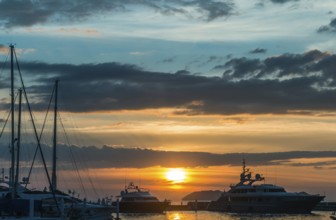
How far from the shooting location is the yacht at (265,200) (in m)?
160

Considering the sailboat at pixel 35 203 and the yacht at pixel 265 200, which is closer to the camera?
the sailboat at pixel 35 203

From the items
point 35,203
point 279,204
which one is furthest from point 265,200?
point 35,203

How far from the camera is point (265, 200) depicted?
16212 cm

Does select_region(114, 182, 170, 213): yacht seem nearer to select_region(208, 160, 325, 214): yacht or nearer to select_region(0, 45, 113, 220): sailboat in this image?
select_region(208, 160, 325, 214): yacht

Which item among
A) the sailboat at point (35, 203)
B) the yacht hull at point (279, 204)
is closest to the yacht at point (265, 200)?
the yacht hull at point (279, 204)

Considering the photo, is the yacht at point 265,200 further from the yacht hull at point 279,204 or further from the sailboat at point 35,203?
the sailboat at point 35,203

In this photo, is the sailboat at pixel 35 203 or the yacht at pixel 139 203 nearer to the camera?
the sailboat at pixel 35 203

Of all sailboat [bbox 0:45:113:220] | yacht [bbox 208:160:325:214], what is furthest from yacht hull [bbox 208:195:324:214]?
sailboat [bbox 0:45:113:220]

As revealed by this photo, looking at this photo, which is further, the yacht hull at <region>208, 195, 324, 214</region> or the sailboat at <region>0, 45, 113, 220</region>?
the yacht hull at <region>208, 195, 324, 214</region>

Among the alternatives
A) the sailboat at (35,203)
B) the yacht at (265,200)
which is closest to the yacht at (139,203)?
the yacht at (265,200)

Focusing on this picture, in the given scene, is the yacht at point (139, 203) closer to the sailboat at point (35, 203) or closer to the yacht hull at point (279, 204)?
the yacht hull at point (279, 204)

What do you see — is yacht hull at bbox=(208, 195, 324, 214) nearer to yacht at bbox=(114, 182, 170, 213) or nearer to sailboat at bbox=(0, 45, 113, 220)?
yacht at bbox=(114, 182, 170, 213)

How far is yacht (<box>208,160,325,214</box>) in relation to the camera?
15988cm

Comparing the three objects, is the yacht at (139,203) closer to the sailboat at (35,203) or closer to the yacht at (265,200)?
the yacht at (265,200)
